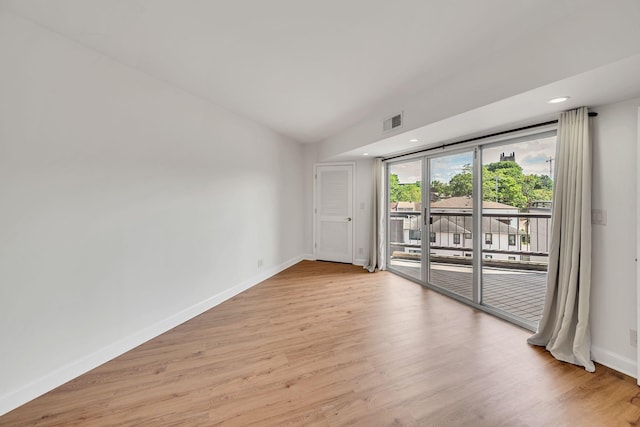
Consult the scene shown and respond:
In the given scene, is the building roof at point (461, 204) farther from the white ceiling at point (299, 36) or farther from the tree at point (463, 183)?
A: the white ceiling at point (299, 36)

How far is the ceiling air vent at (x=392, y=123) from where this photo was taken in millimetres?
3135

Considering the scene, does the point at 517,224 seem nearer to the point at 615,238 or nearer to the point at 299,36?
the point at 615,238

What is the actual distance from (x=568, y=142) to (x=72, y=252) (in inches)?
166

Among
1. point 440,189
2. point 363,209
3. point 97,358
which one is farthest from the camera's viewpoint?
point 363,209

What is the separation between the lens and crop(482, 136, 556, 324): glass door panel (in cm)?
283

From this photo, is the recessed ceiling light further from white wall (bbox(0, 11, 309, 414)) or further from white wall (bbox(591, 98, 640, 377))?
white wall (bbox(0, 11, 309, 414))

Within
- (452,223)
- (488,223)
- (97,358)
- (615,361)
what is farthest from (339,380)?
(452,223)

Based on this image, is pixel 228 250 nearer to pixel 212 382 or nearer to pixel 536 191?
pixel 212 382

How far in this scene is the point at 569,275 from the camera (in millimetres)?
2314

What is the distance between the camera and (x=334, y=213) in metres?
5.67

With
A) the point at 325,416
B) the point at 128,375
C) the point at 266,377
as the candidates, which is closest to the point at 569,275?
the point at 325,416

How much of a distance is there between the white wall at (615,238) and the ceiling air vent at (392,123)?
172 centimetres

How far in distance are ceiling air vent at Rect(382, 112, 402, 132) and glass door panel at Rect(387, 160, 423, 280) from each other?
125 centimetres

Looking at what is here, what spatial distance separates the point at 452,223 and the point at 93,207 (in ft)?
13.6
